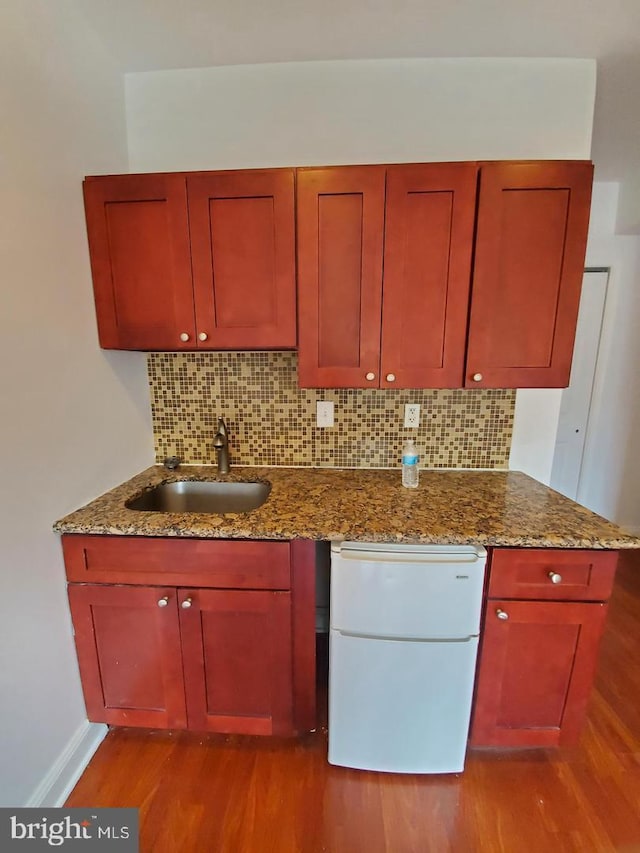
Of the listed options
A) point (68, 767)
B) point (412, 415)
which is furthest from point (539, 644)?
point (68, 767)

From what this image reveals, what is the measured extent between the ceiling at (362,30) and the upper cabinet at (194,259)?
56 cm

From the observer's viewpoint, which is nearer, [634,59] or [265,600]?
[265,600]

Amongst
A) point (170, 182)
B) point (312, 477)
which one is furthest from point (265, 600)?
point (170, 182)

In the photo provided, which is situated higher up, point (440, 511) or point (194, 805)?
point (440, 511)

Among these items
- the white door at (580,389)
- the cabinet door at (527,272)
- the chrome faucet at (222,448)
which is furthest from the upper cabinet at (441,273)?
the white door at (580,389)

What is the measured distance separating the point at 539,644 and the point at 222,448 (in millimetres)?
1512

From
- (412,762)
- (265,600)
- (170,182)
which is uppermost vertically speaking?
(170,182)

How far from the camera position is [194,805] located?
47.8 inches

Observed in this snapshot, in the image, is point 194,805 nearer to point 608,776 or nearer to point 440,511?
point 440,511

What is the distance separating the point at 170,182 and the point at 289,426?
3.71 feet

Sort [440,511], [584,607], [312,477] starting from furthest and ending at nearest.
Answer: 1. [312,477]
2. [440,511]
3. [584,607]

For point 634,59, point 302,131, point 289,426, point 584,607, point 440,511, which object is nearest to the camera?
point 584,607

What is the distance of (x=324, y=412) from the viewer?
1779 mm

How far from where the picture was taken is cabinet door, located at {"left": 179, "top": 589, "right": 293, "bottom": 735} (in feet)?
4.14
